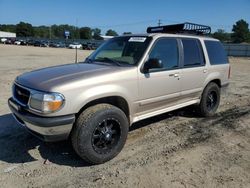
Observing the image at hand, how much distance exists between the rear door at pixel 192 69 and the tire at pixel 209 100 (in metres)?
0.26

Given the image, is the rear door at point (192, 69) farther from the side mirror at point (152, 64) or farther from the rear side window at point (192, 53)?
the side mirror at point (152, 64)

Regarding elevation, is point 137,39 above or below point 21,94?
above

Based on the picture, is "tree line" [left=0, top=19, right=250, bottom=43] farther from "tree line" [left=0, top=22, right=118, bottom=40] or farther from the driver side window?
the driver side window

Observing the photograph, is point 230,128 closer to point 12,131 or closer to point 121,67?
point 121,67

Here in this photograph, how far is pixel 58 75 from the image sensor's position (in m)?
4.28

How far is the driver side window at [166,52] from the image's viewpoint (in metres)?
5.13

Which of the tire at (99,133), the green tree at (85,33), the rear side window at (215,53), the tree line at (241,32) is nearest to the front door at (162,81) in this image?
the tire at (99,133)

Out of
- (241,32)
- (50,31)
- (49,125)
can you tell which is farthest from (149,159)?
(50,31)

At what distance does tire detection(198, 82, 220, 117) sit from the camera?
6539mm

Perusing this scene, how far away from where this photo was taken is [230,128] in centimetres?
604

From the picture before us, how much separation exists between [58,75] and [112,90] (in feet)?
2.68

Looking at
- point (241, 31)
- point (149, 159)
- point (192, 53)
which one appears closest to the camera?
point (149, 159)

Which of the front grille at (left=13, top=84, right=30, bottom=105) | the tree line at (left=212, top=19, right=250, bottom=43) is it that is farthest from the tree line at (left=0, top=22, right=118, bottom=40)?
the front grille at (left=13, top=84, right=30, bottom=105)

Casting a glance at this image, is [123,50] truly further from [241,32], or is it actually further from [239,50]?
[241,32]
